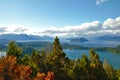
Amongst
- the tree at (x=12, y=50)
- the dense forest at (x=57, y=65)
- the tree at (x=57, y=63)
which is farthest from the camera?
the tree at (x=57, y=63)

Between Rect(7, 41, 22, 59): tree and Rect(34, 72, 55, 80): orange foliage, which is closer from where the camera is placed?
Rect(34, 72, 55, 80): orange foliage

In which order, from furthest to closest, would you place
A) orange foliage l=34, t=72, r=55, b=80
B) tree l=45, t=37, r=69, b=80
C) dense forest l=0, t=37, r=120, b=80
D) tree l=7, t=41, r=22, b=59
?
tree l=45, t=37, r=69, b=80 → dense forest l=0, t=37, r=120, b=80 → tree l=7, t=41, r=22, b=59 → orange foliage l=34, t=72, r=55, b=80

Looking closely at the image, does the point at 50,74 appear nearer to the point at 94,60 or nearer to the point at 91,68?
the point at 91,68

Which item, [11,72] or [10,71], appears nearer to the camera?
[10,71]

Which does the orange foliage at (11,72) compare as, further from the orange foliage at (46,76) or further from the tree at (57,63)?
the tree at (57,63)

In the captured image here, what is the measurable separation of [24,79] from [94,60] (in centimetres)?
4750

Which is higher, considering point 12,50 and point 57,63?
point 12,50

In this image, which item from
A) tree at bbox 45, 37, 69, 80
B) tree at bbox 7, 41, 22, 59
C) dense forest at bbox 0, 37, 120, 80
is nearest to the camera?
tree at bbox 7, 41, 22, 59

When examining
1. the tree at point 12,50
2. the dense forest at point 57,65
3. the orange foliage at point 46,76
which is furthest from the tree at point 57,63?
the orange foliage at point 46,76

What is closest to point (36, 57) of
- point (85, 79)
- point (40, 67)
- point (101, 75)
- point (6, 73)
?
point (40, 67)

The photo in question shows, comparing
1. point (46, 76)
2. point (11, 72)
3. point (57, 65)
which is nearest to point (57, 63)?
point (57, 65)

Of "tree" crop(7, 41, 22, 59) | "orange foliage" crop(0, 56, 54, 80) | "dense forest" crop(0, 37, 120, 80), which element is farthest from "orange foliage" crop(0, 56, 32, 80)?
"tree" crop(7, 41, 22, 59)

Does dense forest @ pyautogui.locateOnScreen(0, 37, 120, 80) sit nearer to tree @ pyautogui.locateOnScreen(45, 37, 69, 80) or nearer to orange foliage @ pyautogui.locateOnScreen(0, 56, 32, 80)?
tree @ pyautogui.locateOnScreen(45, 37, 69, 80)

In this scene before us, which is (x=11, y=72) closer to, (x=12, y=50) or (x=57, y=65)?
(x=12, y=50)
